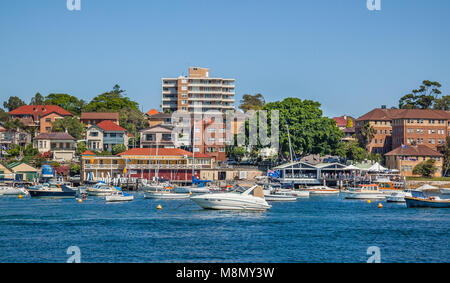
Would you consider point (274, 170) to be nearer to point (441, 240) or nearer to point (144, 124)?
point (144, 124)

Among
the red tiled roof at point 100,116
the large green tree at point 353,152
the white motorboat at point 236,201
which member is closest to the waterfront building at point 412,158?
the large green tree at point 353,152

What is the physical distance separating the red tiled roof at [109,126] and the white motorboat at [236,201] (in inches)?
2494

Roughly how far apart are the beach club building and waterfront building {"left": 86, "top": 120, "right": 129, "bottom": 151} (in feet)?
53.9

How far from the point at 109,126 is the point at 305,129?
37924mm

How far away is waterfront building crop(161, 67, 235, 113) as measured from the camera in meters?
150

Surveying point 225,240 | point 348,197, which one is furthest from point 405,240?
point 348,197

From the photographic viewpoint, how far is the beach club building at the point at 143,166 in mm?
94625

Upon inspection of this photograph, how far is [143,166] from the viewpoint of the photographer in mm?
94875

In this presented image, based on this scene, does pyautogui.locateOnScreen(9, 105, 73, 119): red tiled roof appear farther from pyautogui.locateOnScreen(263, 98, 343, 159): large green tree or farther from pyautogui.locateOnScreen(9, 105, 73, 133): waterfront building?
pyautogui.locateOnScreen(263, 98, 343, 159): large green tree

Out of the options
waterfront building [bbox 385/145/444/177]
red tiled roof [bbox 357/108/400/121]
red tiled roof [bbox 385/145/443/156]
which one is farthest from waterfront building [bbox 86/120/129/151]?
waterfront building [bbox 385/145/444/177]

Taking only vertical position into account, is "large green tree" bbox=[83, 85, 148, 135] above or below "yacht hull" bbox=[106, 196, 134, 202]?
above

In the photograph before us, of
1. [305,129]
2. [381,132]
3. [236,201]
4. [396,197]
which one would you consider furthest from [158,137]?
[236,201]

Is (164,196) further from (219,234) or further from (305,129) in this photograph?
(305,129)
